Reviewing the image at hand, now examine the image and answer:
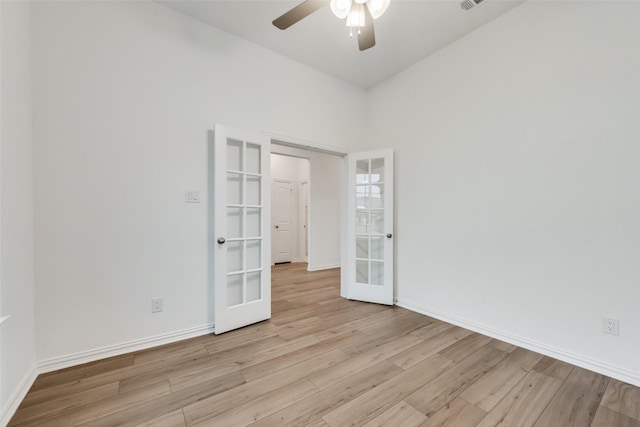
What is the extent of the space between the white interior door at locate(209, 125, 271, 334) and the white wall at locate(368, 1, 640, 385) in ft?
6.07

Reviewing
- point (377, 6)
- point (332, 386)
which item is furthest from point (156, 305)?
point (377, 6)

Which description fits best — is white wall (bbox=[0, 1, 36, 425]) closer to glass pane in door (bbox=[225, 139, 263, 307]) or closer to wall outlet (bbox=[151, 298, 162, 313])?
wall outlet (bbox=[151, 298, 162, 313])

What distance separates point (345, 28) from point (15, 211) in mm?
3040

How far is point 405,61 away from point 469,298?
2879 millimetres

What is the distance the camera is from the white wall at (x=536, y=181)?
1.87 meters

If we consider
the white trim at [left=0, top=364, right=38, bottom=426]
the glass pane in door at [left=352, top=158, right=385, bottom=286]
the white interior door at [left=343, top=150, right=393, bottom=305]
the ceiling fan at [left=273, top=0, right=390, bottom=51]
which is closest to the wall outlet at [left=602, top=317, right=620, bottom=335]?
the white interior door at [left=343, top=150, right=393, bottom=305]

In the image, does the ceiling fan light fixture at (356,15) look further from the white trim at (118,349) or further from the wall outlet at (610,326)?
the white trim at (118,349)

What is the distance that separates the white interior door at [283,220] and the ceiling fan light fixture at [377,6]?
5138mm

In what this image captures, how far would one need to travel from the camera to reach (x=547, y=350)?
85.2 inches

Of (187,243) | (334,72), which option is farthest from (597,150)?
(187,243)

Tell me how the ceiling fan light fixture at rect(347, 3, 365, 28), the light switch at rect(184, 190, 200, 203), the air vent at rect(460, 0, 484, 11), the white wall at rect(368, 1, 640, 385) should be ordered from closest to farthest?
the ceiling fan light fixture at rect(347, 3, 365, 28)
the white wall at rect(368, 1, 640, 385)
the air vent at rect(460, 0, 484, 11)
the light switch at rect(184, 190, 200, 203)

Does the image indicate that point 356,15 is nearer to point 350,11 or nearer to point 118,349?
point 350,11

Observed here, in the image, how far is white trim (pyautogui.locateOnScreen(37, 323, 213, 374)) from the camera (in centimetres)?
193

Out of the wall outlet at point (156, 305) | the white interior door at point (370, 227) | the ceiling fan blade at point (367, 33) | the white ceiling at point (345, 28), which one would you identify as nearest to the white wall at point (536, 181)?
the white ceiling at point (345, 28)
